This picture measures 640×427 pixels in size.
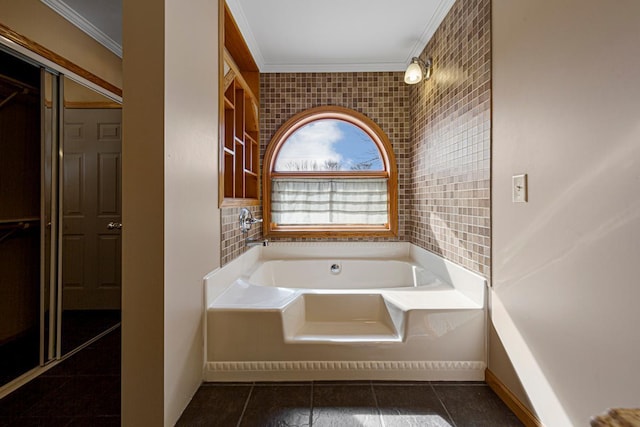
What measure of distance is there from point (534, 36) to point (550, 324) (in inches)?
45.7

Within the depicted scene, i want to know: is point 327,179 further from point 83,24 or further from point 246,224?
point 83,24

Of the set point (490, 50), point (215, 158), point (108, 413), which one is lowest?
point (108, 413)

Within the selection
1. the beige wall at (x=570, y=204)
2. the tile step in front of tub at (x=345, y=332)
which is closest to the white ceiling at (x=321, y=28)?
the beige wall at (x=570, y=204)

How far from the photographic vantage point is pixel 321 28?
233 centimetres

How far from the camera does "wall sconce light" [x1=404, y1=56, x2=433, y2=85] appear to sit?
2.36 m

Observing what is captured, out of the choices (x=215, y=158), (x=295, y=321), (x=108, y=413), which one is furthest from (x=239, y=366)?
(x=215, y=158)

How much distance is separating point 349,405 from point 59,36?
9.28ft

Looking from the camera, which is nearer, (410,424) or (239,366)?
(410,424)

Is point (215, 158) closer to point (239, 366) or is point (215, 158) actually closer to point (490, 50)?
point (239, 366)

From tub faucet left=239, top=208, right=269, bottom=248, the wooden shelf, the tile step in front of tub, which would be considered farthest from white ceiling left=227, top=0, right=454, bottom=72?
the tile step in front of tub

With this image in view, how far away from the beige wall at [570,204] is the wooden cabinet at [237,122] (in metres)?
1.57

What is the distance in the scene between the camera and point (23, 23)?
170 centimetres

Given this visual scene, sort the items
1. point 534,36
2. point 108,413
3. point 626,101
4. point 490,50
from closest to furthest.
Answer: point 626,101
point 534,36
point 108,413
point 490,50

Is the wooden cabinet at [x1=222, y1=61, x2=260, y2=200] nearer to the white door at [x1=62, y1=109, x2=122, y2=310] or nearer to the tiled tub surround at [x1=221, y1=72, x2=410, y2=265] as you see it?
the tiled tub surround at [x1=221, y1=72, x2=410, y2=265]
